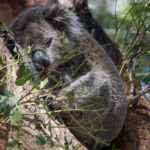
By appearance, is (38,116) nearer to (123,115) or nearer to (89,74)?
(89,74)

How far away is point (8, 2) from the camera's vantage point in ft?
14.6

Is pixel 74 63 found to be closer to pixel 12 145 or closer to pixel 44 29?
pixel 44 29

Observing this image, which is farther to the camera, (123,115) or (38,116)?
(123,115)

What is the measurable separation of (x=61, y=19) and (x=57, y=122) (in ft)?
5.44

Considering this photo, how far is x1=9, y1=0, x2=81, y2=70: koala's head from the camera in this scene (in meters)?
2.67

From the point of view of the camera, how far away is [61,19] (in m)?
3.00

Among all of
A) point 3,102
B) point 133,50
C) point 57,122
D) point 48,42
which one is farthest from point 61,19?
point 3,102

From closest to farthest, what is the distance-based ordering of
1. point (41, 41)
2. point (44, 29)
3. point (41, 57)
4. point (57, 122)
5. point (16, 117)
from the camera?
1. point (16, 117)
2. point (57, 122)
3. point (41, 57)
4. point (41, 41)
5. point (44, 29)

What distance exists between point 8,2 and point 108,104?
9.71 feet

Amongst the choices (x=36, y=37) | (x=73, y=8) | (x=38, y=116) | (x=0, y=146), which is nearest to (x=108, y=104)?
(x=36, y=37)

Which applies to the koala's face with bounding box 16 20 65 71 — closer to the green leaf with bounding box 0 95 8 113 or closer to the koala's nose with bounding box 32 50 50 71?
the koala's nose with bounding box 32 50 50 71

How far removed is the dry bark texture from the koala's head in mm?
304

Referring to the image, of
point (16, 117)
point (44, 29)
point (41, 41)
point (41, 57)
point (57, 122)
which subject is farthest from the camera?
point (44, 29)

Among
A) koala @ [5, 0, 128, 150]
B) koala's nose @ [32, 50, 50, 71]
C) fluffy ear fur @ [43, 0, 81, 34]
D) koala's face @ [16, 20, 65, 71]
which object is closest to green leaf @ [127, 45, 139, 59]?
koala @ [5, 0, 128, 150]
